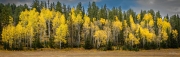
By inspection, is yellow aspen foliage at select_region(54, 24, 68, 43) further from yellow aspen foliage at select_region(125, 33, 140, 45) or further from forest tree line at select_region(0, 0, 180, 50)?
yellow aspen foliage at select_region(125, 33, 140, 45)

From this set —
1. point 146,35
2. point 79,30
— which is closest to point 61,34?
point 79,30

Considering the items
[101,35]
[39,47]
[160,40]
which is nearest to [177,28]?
[160,40]

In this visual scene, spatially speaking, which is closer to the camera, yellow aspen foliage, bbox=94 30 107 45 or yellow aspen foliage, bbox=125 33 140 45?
yellow aspen foliage, bbox=94 30 107 45

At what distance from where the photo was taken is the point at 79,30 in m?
97.8

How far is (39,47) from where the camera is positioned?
8350 cm

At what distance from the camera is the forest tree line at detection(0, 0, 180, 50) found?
85.3 metres

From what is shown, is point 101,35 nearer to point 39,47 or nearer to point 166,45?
point 39,47

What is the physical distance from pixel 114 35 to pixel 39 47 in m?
31.9

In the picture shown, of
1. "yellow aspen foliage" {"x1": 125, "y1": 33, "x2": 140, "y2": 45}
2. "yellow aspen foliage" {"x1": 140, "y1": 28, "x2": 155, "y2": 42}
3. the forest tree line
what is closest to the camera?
the forest tree line

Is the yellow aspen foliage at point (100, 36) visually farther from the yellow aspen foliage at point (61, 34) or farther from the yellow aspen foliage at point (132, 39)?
the yellow aspen foliage at point (61, 34)

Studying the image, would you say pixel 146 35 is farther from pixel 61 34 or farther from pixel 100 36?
pixel 61 34

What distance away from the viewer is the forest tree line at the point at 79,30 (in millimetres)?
85294

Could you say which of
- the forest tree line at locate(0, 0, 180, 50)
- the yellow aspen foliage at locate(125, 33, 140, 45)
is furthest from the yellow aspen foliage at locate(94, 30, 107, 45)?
the yellow aspen foliage at locate(125, 33, 140, 45)

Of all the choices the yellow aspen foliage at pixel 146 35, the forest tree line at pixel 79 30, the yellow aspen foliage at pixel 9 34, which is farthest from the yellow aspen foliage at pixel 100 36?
the yellow aspen foliage at pixel 9 34
